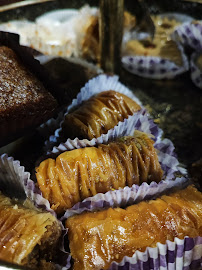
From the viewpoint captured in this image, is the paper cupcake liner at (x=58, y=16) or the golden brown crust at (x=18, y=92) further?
the paper cupcake liner at (x=58, y=16)

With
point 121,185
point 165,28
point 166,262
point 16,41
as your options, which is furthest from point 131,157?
point 165,28

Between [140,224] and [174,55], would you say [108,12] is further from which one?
[140,224]

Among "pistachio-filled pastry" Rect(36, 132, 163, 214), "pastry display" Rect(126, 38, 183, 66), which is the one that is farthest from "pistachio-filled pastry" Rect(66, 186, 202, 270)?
"pastry display" Rect(126, 38, 183, 66)

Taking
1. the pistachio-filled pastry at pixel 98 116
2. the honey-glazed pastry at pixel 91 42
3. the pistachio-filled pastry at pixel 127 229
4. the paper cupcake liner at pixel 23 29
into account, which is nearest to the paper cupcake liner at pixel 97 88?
the pistachio-filled pastry at pixel 98 116

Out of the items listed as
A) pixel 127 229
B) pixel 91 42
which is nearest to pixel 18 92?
pixel 127 229

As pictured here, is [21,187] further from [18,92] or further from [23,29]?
[23,29]

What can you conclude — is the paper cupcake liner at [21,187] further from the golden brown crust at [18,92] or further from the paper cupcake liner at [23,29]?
the paper cupcake liner at [23,29]
